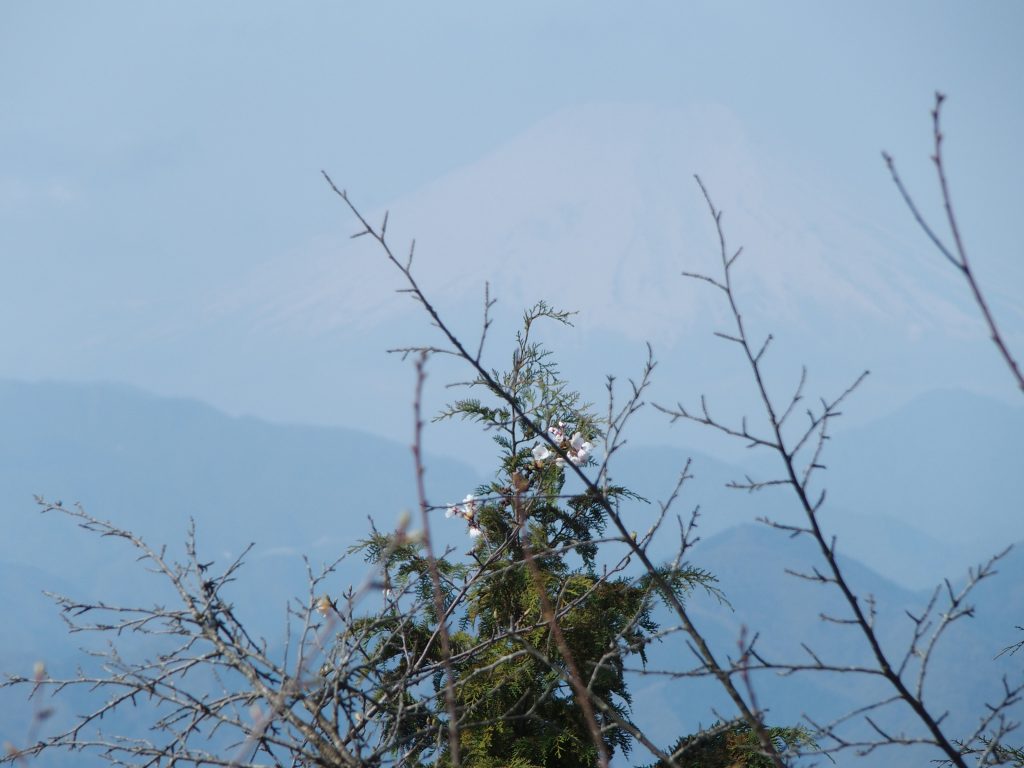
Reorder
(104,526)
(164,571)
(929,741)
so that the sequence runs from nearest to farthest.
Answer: (929,741)
(164,571)
(104,526)

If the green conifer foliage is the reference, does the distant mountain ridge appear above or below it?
above

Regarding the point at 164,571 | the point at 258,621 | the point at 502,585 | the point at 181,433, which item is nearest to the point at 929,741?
the point at 164,571

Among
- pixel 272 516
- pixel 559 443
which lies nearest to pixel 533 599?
pixel 559 443

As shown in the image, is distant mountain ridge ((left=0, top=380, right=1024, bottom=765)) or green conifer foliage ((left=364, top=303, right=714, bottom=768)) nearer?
green conifer foliage ((left=364, top=303, right=714, bottom=768))

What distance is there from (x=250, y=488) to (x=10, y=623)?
4961cm

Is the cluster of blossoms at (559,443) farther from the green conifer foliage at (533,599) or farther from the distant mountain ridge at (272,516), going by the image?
the distant mountain ridge at (272,516)

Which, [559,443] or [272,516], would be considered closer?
[559,443]

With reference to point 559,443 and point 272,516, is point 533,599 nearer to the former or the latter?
point 559,443

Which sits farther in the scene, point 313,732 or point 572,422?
point 572,422

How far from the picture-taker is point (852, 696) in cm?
14800

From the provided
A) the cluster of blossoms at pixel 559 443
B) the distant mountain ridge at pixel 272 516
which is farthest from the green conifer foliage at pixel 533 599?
the distant mountain ridge at pixel 272 516

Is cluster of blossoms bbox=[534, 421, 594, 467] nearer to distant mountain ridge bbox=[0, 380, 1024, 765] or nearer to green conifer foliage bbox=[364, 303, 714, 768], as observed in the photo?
green conifer foliage bbox=[364, 303, 714, 768]

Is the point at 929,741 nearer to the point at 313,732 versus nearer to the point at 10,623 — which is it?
the point at 313,732

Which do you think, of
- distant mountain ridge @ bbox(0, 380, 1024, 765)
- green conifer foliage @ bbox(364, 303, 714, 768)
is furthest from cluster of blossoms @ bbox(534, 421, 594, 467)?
distant mountain ridge @ bbox(0, 380, 1024, 765)
